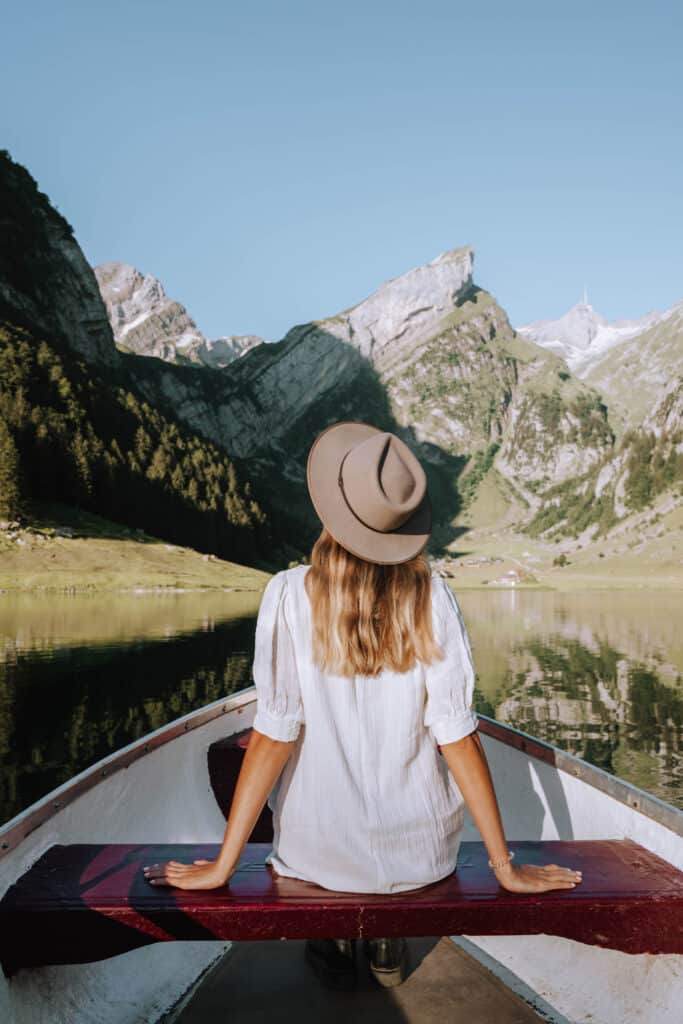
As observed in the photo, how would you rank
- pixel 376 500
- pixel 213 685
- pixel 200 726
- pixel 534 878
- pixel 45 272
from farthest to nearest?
pixel 45 272
pixel 213 685
pixel 200 726
pixel 534 878
pixel 376 500

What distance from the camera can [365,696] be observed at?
3828mm

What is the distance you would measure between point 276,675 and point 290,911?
4.00 ft

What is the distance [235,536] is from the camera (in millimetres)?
116062

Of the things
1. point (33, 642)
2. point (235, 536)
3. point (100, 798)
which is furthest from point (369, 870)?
point (235, 536)

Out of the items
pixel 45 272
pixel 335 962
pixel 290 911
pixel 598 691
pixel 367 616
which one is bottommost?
pixel 598 691

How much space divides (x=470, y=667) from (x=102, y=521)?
98.4 metres

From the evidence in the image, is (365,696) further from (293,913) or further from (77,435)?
(77,435)

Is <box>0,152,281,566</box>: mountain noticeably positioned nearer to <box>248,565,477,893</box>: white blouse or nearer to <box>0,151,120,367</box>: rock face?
<box>0,151,120,367</box>: rock face

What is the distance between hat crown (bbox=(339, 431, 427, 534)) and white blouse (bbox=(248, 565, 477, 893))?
479 millimetres

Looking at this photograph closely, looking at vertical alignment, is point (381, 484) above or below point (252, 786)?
above

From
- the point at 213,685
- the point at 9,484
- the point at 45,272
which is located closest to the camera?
the point at 213,685

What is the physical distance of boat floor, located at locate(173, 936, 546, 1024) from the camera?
16.6ft

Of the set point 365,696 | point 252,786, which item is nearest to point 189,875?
point 252,786

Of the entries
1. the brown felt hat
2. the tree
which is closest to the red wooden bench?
the brown felt hat
